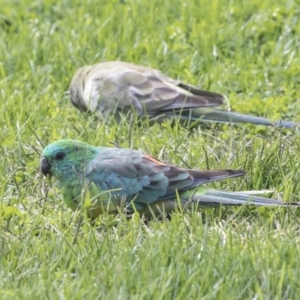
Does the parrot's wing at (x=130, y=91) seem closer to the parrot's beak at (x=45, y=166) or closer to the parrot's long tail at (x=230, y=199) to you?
the parrot's beak at (x=45, y=166)

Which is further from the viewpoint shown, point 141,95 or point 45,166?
point 141,95

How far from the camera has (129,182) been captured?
4.93 meters

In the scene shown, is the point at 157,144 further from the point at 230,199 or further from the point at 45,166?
the point at 230,199

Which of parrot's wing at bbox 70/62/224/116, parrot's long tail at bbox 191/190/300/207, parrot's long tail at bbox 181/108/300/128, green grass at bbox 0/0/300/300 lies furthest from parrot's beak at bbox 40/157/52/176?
parrot's long tail at bbox 181/108/300/128

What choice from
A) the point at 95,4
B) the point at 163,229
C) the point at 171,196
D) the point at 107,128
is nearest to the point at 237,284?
the point at 163,229

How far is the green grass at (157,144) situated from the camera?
406 cm

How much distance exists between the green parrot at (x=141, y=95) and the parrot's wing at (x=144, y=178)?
155 cm

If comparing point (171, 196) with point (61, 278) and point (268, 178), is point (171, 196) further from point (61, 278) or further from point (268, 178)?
point (61, 278)

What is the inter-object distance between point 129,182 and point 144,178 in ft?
0.27

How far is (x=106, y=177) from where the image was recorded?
4949 mm

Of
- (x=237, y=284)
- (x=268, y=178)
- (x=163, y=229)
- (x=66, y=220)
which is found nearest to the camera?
(x=237, y=284)

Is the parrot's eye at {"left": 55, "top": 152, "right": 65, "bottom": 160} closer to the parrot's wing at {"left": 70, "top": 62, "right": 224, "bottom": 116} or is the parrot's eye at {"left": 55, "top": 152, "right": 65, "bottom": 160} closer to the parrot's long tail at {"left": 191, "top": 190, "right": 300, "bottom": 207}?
the parrot's long tail at {"left": 191, "top": 190, "right": 300, "bottom": 207}

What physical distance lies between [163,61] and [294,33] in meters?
1.12

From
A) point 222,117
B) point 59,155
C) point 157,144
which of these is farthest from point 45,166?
point 222,117
